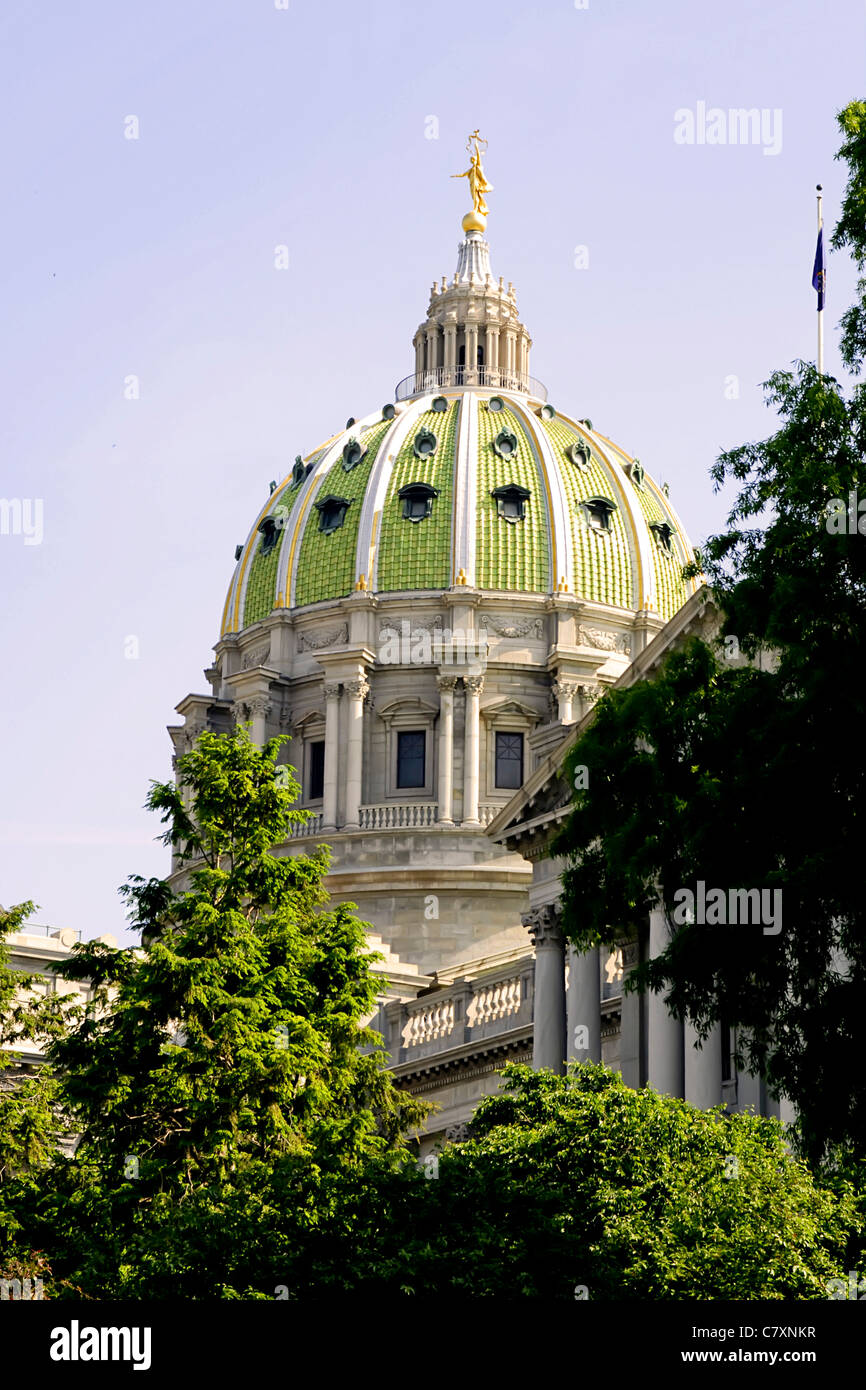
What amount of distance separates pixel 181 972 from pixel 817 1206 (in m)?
11.9

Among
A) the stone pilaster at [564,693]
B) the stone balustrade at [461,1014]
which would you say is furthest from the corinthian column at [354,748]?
the stone balustrade at [461,1014]

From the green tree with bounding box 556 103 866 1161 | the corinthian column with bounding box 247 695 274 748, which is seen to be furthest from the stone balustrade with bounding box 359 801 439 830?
the green tree with bounding box 556 103 866 1161

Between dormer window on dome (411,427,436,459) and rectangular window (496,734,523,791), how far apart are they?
44.7 feet

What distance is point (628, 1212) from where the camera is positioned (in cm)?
3322

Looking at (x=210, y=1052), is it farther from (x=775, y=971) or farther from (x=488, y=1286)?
(x=775, y=971)

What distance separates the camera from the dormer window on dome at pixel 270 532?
105 metres

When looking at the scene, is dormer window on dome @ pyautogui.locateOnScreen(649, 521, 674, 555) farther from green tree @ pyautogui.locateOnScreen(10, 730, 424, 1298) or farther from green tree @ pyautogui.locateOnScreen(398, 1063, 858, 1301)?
green tree @ pyautogui.locateOnScreen(398, 1063, 858, 1301)

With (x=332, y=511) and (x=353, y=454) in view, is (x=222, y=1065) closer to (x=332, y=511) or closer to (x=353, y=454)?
(x=332, y=511)

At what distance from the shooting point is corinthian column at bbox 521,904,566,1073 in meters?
51.4

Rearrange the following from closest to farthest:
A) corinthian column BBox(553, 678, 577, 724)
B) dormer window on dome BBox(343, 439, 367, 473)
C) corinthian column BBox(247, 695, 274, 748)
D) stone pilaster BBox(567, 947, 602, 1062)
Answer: stone pilaster BBox(567, 947, 602, 1062) < corinthian column BBox(553, 678, 577, 724) < corinthian column BBox(247, 695, 274, 748) < dormer window on dome BBox(343, 439, 367, 473)

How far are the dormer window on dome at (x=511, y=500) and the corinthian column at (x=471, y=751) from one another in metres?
8.45

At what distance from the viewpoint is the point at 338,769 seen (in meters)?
94.2

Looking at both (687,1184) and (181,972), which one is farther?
(181,972)
